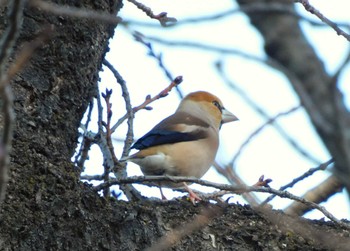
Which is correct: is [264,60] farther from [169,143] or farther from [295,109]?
[169,143]

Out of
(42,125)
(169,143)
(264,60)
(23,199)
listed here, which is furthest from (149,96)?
(264,60)

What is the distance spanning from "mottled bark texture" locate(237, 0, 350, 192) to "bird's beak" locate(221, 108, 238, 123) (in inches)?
208

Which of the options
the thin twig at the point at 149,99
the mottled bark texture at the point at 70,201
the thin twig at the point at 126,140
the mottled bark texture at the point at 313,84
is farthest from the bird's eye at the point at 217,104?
the mottled bark texture at the point at 313,84

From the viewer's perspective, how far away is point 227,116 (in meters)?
6.90

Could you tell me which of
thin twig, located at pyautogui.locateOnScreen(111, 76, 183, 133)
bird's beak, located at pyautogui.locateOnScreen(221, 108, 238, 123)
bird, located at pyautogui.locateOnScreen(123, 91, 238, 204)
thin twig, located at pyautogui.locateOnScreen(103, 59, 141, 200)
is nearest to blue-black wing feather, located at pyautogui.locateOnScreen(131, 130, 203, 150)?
bird, located at pyautogui.locateOnScreen(123, 91, 238, 204)

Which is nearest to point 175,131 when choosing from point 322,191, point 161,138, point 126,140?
point 161,138

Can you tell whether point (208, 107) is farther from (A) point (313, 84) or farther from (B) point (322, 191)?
(A) point (313, 84)

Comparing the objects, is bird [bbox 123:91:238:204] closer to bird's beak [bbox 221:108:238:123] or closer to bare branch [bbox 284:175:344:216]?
bird's beak [bbox 221:108:238:123]

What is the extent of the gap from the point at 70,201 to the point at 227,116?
3.92 meters

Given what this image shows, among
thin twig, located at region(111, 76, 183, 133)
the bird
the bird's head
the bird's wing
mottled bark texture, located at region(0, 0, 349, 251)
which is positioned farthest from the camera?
the bird's head

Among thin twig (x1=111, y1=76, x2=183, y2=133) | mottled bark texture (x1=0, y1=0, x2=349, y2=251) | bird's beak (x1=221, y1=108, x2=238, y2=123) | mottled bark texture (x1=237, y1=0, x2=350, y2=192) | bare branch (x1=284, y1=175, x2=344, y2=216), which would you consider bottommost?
mottled bark texture (x1=237, y1=0, x2=350, y2=192)

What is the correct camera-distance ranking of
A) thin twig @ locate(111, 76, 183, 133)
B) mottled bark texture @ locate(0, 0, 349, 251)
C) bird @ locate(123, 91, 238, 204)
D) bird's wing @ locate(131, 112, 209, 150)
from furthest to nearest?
bird's wing @ locate(131, 112, 209, 150), bird @ locate(123, 91, 238, 204), thin twig @ locate(111, 76, 183, 133), mottled bark texture @ locate(0, 0, 349, 251)

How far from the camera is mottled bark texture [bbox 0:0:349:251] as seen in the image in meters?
3.03

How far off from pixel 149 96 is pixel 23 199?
178cm
